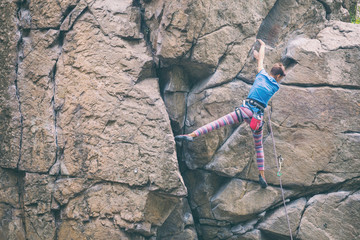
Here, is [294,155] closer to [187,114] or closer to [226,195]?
[226,195]

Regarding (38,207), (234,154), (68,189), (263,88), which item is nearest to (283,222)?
(234,154)

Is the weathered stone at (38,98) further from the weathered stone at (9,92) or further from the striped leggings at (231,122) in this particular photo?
the striped leggings at (231,122)

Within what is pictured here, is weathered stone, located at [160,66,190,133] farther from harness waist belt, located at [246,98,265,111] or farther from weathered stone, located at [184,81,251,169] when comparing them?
harness waist belt, located at [246,98,265,111]

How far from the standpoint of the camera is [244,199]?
24.5 feet

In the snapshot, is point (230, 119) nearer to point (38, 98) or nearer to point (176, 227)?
point (176, 227)

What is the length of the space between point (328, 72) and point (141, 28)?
399cm

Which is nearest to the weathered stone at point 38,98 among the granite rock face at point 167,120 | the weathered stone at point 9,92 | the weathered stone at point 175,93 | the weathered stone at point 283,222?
the granite rock face at point 167,120

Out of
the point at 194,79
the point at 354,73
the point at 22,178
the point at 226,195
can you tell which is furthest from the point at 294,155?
the point at 22,178

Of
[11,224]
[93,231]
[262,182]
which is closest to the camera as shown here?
[93,231]

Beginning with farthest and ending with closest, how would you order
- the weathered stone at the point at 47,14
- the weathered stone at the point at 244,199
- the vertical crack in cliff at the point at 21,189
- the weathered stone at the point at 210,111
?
the weathered stone at the point at 244,199 < the weathered stone at the point at 210,111 < the weathered stone at the point at 47,14 < the vertical crack in cliff at the point at 21,189

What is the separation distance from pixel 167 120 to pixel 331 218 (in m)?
3.96

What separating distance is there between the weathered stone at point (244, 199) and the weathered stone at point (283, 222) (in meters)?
0.27

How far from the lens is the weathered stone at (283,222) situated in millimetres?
7461

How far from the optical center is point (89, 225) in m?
6.55
